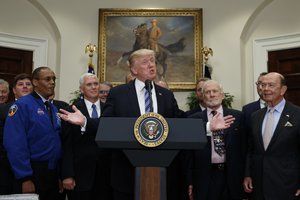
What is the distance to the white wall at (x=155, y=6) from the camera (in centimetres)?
720

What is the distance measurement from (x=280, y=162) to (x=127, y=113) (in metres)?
1.30

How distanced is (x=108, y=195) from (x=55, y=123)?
76cm

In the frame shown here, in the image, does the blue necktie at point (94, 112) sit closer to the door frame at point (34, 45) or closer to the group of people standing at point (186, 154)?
the group of people standing at point (186, 154)

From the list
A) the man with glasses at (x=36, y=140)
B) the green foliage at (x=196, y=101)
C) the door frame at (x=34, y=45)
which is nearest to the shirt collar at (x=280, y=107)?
the man with glasses at (x=36, y=140)

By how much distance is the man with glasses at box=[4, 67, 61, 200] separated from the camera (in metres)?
3.08

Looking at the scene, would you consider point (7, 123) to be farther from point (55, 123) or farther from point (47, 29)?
point (47, 29)

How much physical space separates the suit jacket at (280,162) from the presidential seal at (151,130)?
141cm

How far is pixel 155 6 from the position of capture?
7.53 meters

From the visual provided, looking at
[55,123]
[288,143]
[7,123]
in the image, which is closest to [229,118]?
[288,143]

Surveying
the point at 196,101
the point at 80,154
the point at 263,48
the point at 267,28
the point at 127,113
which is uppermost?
the point at 267,28

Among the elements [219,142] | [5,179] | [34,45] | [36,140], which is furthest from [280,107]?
[34,45]

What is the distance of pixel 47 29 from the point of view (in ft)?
24.5

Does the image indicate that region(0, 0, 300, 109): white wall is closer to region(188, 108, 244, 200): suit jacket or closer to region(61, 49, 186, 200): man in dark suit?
region(188, 108, 244, 200): suit jacket

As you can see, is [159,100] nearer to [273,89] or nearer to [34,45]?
[273,89]
